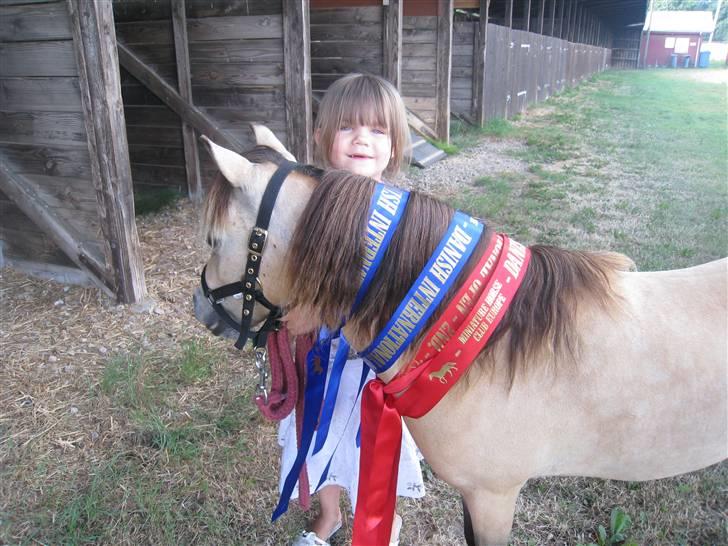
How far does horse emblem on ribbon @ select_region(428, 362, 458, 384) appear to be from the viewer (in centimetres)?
136

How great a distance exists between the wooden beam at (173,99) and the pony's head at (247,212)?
4287 mm

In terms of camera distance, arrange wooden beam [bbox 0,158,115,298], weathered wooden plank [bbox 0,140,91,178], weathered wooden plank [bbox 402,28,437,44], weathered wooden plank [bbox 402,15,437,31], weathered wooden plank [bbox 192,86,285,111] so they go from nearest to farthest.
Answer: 1. weathered wooden plank [bbox 0,140,91,178]
2. wooden beam [bbox 0,158,115,298]
3. weathered wooden plank [bbox 192,86,285,111]
4. weathered wooden plank [bbox 402,15,437,31]
5. weathered wooden plank [bbox 402,28,437,44]

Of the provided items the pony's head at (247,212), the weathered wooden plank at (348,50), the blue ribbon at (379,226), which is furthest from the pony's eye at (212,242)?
the weathered wooden plank at (348,50)

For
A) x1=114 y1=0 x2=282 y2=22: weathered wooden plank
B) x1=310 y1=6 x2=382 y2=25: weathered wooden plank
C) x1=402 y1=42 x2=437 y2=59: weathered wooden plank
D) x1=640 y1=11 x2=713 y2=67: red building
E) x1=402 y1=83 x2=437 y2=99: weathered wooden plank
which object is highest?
x1=640 y1=11 x2=713 y2=67: red building

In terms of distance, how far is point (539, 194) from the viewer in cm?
660

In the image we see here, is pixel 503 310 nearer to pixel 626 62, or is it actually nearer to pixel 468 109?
pixel 468 109

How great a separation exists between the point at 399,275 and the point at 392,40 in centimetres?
657

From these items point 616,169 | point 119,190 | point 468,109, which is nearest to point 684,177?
point 616,169

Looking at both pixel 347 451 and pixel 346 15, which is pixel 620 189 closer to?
pixel 346 15

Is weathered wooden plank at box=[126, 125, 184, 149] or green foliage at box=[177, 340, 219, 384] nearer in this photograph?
green foliage at box=[177, 340, 219, 384]

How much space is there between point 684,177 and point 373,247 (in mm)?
8324

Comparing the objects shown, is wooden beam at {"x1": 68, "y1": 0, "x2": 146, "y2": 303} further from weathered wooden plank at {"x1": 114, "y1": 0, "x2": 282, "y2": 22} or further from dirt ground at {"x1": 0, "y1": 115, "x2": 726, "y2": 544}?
weathered wooden plank at {"x1": 114, "y1": 0, "x2": 282, "y2": 22}

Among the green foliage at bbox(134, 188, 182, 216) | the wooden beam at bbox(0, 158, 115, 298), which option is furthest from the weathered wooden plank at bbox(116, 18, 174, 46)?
the wooden beam at bbox(0, 158, 115, 298)

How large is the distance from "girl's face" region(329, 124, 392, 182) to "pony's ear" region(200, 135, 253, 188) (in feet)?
2.28
